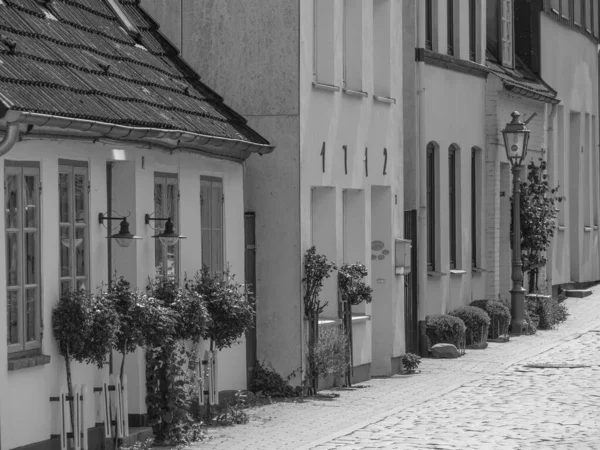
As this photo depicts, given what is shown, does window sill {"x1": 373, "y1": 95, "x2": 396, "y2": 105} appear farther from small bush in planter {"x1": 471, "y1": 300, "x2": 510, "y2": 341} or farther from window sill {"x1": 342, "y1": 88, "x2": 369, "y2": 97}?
small bush in planter {"x1": 471, "y1": 300, "x2": 510, "y2": 341}

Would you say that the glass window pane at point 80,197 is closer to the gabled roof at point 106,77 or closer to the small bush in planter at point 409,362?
the gabled roof at point 106,77

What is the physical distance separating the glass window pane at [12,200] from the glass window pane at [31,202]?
154mm

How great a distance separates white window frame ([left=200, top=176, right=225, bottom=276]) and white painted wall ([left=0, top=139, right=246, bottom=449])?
0.12 meters

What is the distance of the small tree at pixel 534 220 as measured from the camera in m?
30.0

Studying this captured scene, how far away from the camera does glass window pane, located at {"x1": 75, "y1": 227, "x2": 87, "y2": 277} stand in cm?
1292

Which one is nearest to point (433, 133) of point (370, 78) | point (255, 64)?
point (370, 78)

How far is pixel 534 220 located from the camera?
30.0m

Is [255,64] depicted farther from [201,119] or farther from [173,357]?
[173,357]

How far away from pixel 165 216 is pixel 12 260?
3116 millimetres

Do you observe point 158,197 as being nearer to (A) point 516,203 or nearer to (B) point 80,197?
(B) point 80,197

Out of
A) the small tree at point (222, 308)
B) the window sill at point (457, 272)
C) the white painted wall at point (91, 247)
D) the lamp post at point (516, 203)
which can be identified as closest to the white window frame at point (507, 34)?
the lamp post at point (516, 203)

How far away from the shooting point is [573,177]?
3734cm

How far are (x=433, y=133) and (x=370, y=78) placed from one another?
5070mm

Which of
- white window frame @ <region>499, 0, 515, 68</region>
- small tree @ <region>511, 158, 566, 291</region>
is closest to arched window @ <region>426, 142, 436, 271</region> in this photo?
small tree @ <region>511, 158, 566, 291</region>
